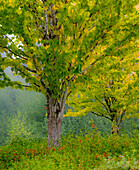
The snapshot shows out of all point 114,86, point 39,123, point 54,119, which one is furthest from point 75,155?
point 39,123

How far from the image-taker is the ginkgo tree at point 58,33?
4.55 meters

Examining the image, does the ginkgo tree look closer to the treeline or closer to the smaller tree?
the smaller tree

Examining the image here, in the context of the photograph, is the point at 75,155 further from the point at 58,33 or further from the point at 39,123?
the point at 39,123

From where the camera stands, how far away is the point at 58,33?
5121 millimetres

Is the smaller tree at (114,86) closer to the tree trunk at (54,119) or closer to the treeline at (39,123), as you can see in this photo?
the tree trunk at (54,119)

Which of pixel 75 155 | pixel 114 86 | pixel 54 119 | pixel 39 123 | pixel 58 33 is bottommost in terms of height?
pixel 75 155

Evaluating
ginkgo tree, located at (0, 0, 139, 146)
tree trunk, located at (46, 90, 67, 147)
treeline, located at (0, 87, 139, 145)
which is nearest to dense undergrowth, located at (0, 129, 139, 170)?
tree trunk, located at (46, 90, 67, 147)

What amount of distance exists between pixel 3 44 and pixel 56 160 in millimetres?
3453

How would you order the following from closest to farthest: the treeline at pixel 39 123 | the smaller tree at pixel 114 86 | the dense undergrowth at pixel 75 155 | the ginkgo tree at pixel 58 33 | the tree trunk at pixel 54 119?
the dense undergrowth at pixel 75 155 < the ginkgo tree at pixel 58 33 < the tree trunk at pixel 54 119 < the smaller tree at pixel 114 86 < the treeline at pixel 39 123

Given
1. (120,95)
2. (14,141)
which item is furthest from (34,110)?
(120,95)

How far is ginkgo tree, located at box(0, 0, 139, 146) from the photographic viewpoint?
4555 mm

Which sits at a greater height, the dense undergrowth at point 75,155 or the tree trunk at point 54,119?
the tree trunk at point 54,119

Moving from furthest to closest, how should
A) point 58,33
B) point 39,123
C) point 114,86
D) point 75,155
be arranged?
point 39,123
point 114,86
point 75,155
point 58,33

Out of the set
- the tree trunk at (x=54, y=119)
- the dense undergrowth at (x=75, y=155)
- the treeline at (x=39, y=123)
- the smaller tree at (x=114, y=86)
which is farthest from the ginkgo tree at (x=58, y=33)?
the treeline at (x=39, y=123)
